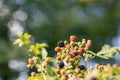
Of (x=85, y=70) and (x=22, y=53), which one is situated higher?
(x=22, y=53)

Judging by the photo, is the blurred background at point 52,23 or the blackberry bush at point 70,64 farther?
the blurred background at point 52,23

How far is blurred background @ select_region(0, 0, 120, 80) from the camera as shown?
39.6 feet

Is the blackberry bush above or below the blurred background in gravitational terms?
below

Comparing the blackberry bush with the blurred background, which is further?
the blurred background

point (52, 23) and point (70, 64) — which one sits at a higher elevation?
point (52, 23)

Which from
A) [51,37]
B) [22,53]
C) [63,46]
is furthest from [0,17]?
[63,46]

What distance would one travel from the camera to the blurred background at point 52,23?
12.1 m

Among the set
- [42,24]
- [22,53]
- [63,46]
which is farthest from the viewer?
[42,24]

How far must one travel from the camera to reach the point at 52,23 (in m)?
13.2

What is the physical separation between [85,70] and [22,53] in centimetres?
1039

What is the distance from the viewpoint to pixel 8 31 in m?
14.3

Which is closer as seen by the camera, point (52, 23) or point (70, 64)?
point (70, 64)

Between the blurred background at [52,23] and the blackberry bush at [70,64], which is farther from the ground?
the blurred background at [52,23]

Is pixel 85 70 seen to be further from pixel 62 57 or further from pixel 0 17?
pixel 0 17
